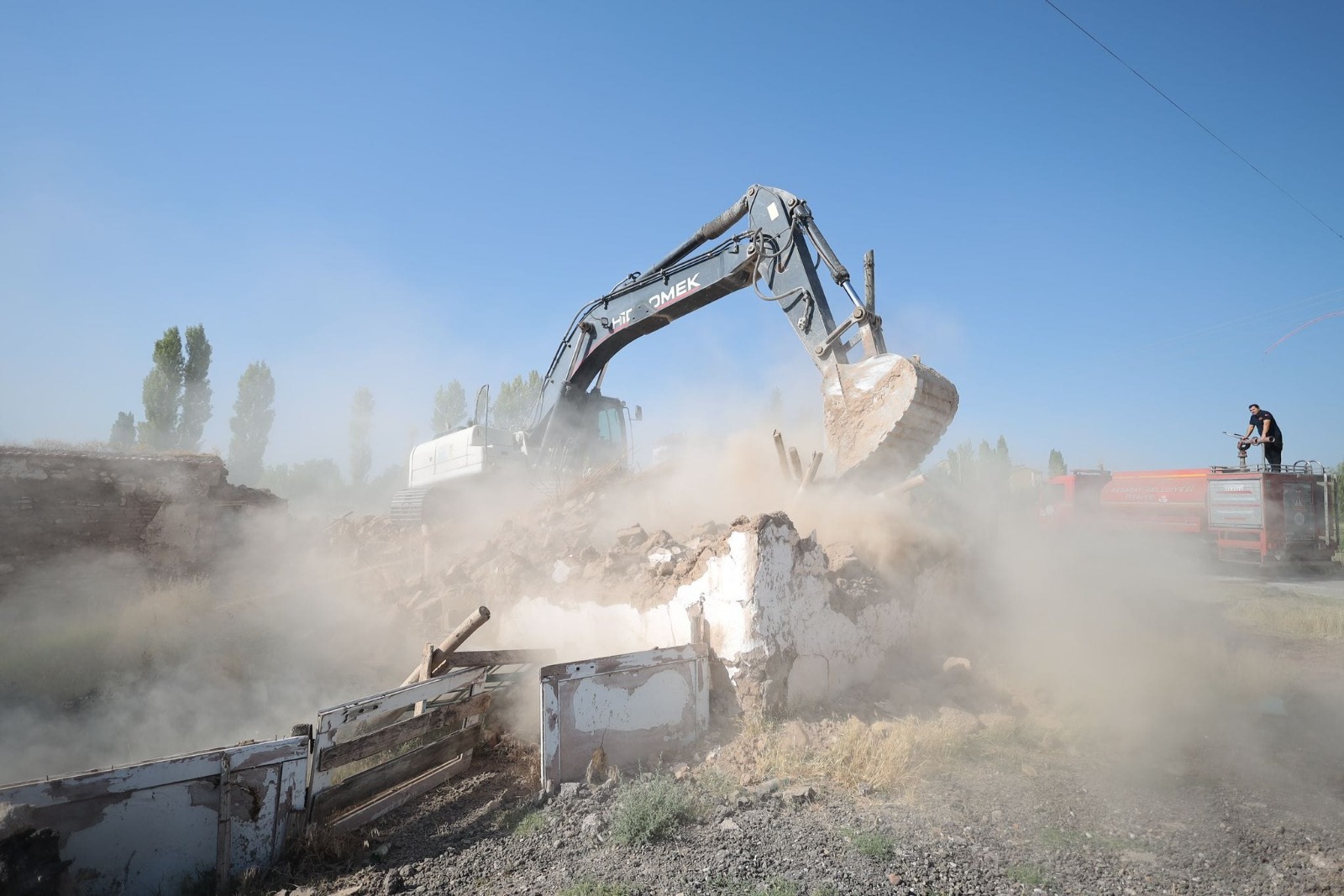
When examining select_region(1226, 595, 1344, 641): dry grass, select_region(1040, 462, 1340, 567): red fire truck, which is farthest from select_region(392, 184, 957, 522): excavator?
select_region(1040, 462, 1340, 567): red fire truck

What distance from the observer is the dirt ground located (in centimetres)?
360

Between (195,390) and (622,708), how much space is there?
1623 inches

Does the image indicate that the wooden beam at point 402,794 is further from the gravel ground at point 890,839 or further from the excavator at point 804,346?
the excavator at point 804,346

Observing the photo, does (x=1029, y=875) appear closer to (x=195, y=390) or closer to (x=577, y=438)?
(x=577, y=438)

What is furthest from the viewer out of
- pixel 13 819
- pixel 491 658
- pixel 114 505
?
pixel 114 505

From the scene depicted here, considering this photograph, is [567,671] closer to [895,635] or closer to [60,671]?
[895,635]

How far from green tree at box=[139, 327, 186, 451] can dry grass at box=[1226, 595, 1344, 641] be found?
43873 mm

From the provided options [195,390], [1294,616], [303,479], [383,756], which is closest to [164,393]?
[195,390]

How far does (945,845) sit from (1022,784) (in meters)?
1.34

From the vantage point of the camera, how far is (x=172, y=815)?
3.58 m

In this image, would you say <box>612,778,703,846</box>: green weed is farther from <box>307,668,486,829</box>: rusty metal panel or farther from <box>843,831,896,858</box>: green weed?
<box>307,668,486,829</box>: rusty metal panel

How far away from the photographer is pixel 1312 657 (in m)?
8.49

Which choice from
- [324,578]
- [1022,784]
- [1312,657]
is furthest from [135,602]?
[1312,657]

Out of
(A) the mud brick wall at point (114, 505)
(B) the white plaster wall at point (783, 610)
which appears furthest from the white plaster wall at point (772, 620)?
(A) the mud brick wall at point (114, 505)
